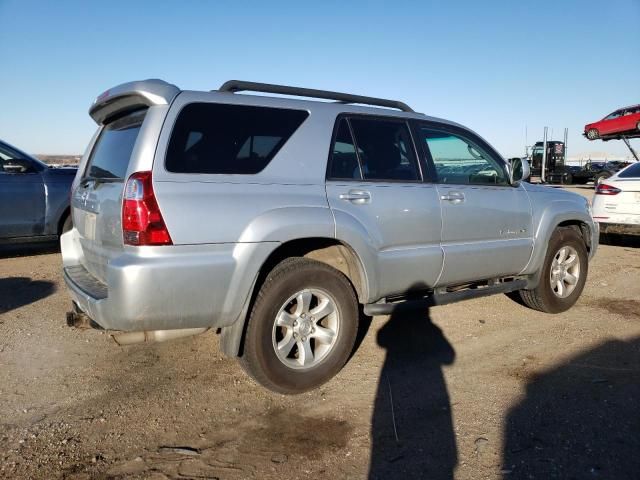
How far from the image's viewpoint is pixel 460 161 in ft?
14.5

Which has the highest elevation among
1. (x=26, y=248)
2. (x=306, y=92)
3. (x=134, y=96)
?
(x=306, y=92)

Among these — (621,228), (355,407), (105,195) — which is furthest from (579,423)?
(621,228)

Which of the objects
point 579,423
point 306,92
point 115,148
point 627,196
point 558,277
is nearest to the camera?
point 579,423

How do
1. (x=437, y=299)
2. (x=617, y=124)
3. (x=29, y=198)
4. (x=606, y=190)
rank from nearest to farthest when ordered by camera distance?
(x=437, y=299) → (x=29, y=198) → (x=606, y=190) → (x=617, y=124)

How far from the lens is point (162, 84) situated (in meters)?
3.11

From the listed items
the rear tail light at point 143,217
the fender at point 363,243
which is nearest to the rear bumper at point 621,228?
the fender at point 363,243

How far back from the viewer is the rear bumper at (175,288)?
110 inches

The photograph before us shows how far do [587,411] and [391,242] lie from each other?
160cm

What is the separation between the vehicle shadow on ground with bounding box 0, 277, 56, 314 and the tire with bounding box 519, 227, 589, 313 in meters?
5.13

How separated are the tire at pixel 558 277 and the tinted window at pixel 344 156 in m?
2.35

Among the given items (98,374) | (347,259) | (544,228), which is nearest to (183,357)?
(98,374)

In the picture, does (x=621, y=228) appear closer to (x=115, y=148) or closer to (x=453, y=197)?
(x=453, y=197)

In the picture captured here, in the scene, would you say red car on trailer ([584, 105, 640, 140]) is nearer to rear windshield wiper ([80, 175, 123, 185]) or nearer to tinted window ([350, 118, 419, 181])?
tinted window ([350, 118, 419, 181])

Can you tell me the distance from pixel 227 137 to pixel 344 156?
875 millimetres
